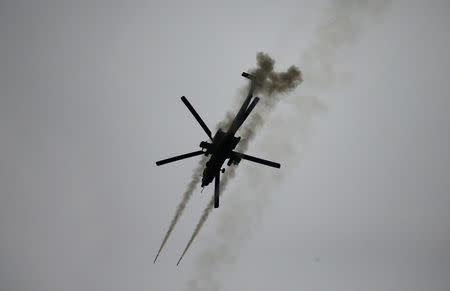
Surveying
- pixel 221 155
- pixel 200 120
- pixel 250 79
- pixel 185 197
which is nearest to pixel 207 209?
pixel 185 197

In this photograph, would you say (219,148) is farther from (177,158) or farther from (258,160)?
(177,158)

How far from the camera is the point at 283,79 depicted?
88.4ft

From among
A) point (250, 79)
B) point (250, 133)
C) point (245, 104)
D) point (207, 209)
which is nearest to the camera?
point (245, 104)

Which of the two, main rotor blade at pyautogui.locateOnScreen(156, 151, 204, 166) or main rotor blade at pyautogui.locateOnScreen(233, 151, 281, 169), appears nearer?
main rotor blade at pyautogui.locateOnScreen(156, 151, 204, 166)

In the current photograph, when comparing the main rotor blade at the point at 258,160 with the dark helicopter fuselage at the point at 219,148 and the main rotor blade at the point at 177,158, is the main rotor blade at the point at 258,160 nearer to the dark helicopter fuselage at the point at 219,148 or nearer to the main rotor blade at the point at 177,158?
the dark helicopter fuselage at the point at 219,148

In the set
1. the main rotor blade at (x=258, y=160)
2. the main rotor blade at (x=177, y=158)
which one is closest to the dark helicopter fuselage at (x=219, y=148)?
the main rotor blade at (x=177, y=158)

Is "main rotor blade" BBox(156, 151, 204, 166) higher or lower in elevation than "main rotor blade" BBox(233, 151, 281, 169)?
lower

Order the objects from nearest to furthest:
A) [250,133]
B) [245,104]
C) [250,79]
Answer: [245,104]
[250,79]
[250,133]

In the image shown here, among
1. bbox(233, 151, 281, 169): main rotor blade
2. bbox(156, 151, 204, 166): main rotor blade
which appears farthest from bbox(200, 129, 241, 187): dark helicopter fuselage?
bbox(233, 151, 281, 169): main rotor blade

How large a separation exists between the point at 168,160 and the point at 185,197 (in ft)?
19.3

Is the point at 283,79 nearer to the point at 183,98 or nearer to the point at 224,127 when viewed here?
the point at 224,127

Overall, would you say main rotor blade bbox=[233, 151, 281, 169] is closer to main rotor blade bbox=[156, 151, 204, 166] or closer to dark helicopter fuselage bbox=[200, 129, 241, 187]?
dark helicopter fuselage bbox=[200, 129, 241, 187]

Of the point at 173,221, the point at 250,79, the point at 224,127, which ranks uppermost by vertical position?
the point at 250,79

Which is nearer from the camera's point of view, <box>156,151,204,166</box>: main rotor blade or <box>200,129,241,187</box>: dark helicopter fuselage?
<box>156,151,204,166</box>: main rotor blade
